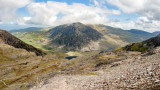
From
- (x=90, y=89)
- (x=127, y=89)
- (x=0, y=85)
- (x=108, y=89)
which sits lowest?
(x=0, y=85)

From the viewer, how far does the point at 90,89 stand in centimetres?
2370

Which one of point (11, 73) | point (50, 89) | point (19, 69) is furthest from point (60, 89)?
point (19, 69)

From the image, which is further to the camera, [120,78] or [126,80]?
[120,78]

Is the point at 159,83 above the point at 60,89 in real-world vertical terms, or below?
above

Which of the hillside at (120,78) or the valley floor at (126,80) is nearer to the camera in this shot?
the valley floor at (126,80)

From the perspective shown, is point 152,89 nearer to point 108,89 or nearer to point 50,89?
point 108,89

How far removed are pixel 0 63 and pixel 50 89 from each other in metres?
210

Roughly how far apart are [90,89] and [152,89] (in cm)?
1343

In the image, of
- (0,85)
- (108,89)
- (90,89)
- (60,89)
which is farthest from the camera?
(0,85)

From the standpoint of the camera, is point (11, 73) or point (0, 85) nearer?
point (0, 85)

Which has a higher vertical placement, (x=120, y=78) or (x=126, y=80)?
(x=126, y=80)

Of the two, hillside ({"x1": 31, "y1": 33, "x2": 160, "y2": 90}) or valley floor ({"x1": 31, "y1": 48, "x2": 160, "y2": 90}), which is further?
hillside ({"x1": 31, "y1": 33, "x2": 160, "y2": 90})

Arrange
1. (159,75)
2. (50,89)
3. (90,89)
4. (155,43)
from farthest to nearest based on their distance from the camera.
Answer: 1. (155,43)
2. (50,89)
3. (90,89)
4. (159,75)

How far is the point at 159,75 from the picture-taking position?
49.9 feet
